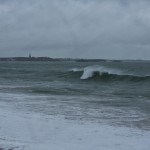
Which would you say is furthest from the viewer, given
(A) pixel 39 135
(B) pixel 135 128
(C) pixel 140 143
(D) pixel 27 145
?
(B) pixel 135 128

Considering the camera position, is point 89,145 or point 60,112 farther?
point 60,112

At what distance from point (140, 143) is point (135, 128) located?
188 centimetres

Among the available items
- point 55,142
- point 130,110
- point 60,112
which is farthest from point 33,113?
point 55,142

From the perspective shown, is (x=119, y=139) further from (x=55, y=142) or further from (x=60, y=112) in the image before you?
(x=60, y=112)

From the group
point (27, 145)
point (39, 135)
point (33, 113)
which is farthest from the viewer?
point (33, 113)

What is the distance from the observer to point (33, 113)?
45.8 feet

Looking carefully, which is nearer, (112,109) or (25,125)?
(25,125)

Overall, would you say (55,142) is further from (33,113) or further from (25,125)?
(33,113)

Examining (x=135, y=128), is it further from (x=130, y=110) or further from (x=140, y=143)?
(x=130, y=110)

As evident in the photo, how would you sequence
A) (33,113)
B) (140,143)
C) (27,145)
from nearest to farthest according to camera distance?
(27,145), (140,143), (33,113)

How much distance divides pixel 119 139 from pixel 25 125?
2870mm

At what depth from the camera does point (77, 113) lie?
14.1 metres

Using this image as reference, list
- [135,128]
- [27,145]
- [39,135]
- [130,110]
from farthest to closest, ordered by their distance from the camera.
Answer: [130,110] < [135,128] < [39,135] < [27,145]

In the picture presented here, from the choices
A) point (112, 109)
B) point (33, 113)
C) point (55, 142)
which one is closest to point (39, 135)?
point (55, 142)
